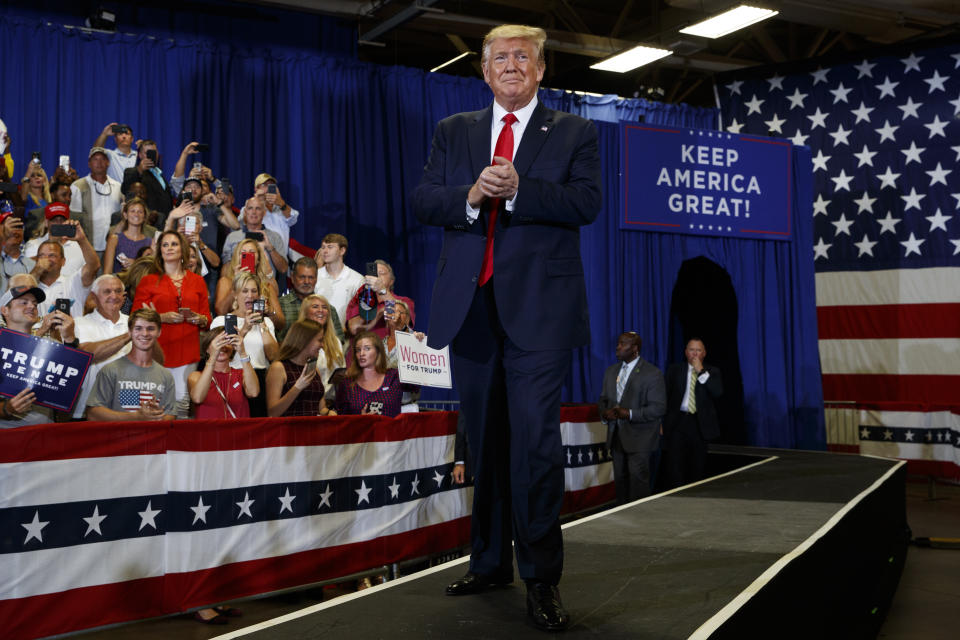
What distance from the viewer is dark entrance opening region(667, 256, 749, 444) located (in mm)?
11258

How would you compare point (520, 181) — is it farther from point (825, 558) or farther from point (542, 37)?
point (825, 558)

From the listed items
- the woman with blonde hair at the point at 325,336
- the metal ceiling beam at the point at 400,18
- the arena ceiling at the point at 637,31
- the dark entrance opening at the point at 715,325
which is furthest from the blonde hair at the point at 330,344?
the dark entrance opening at the point at 715,325

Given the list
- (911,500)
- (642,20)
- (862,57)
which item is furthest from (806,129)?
(911,500)

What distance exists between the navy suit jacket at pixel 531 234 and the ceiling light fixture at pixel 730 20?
8101 mm

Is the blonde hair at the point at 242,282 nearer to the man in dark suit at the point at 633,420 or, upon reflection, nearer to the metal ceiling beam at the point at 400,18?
the man in dark suit at the point at 633,420

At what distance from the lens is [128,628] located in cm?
459

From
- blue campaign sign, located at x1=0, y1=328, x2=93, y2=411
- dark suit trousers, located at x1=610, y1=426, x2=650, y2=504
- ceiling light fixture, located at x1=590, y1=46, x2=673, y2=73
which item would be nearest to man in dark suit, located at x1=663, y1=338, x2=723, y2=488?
dark suit trousers, located at x1=610, y1=426, x2=650, y2=504

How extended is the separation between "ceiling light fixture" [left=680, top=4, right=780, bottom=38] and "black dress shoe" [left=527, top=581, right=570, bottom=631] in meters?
8.72

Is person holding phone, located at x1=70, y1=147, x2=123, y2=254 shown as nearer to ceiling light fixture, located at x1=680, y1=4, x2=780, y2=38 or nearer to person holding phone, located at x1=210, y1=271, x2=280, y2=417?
person holding phone, located at x1=210, y1=271, x2=280, y2=417

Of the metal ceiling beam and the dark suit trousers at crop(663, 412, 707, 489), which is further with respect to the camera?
the metal ceiling beam

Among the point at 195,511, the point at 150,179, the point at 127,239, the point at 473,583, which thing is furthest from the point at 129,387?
the point at 473,583

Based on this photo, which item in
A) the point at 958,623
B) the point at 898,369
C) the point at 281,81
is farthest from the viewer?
the point at 898,369

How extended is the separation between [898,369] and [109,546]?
421 inches

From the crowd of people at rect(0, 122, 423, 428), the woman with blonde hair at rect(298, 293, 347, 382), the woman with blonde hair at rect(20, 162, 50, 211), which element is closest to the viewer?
the crowd of people at rect(0, 122, 423, 428)
